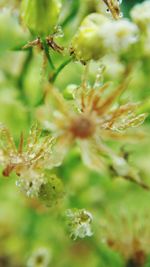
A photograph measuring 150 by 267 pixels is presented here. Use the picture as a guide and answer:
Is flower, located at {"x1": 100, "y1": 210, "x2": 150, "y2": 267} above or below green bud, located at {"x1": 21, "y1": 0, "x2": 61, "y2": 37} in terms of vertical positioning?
below

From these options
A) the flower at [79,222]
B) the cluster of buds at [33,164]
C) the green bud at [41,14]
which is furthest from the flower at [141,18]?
the flower at [79,222]

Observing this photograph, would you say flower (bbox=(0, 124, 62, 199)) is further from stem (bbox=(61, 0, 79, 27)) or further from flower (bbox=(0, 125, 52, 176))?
stem (bbox=(61, 0, 79, 27))

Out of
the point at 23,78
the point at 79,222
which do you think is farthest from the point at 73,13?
the point at 79,222

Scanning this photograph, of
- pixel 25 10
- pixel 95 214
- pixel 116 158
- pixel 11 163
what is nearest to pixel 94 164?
pixel 116 158

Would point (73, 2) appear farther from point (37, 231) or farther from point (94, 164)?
point (37, 231)

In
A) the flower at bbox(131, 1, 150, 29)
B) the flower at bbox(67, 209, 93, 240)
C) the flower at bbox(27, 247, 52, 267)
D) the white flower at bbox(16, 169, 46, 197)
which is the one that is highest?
the flower at bbox(131, 1, 150, 29)

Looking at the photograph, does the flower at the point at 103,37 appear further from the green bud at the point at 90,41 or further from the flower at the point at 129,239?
Answer: the flower at the point at 129,239

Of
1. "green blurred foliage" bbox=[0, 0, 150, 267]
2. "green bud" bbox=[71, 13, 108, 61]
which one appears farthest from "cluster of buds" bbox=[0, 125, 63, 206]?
"green blurred foliage" bbox=[0, 0, 150, 267]
